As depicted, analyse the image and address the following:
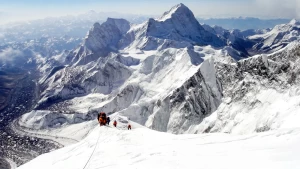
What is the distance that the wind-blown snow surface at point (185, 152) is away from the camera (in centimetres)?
2369

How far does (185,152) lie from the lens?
100ft

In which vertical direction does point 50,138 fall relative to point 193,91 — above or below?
below

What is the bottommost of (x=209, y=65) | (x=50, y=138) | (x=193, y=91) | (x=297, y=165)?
(x=50, y=138)

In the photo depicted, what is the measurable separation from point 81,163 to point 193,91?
3275 inches

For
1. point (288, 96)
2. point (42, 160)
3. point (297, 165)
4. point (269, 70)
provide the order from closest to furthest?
point (297, 165), point (42, 160), point (288, 96), point (269, 70)

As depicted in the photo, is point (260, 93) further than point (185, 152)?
Yes

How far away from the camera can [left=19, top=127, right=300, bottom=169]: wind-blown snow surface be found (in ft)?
77.7

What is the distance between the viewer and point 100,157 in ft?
117

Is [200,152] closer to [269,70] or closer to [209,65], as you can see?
[269,70]

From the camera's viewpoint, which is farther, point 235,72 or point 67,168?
point 235,72

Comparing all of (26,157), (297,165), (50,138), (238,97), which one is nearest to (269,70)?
(238,97)

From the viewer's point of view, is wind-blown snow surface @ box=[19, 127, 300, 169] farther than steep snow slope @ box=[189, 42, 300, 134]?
No

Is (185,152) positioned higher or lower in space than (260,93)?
higher

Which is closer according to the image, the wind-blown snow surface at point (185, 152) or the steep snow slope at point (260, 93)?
the wind-blown snow surface at point (185, 152)
